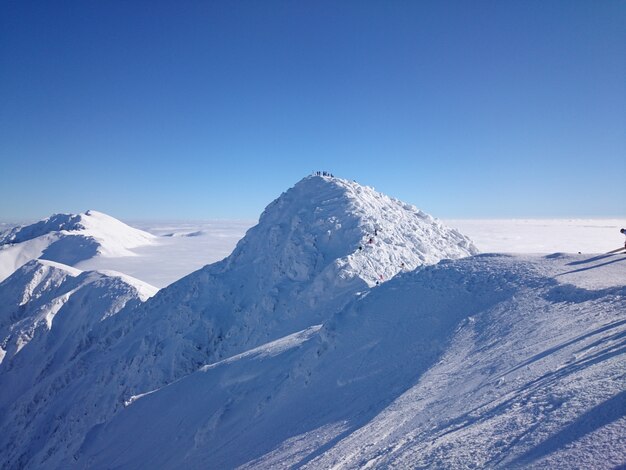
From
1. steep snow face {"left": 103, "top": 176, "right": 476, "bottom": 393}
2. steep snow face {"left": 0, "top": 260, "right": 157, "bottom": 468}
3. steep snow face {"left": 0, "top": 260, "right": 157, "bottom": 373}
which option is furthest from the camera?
steep snow face {"left": 0, "top": 260, "right": 157, "bottom": 373}

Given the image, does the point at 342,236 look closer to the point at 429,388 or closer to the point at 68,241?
the point at 429,388

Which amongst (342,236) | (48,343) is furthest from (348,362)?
(48,343)

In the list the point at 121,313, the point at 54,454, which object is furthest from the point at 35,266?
the point at 54,454

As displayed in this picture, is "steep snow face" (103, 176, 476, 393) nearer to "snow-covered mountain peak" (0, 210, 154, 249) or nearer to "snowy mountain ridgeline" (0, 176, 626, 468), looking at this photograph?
"snowy mountain ridgeline" (0, 176, 626, 468)

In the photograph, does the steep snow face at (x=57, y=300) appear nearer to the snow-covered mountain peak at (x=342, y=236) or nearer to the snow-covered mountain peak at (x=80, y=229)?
the snow-covered mountain peak at (x=342, y=236)

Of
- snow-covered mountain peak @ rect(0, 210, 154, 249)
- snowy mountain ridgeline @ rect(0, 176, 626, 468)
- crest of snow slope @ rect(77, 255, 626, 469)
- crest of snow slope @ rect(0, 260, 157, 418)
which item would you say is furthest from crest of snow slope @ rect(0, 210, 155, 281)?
crest of snow slope @ rect(77, 255, 626, 469)

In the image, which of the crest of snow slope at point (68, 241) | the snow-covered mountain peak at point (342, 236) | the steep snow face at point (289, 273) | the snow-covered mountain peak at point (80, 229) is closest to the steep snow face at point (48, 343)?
the steep snow face at point (289, 273)
